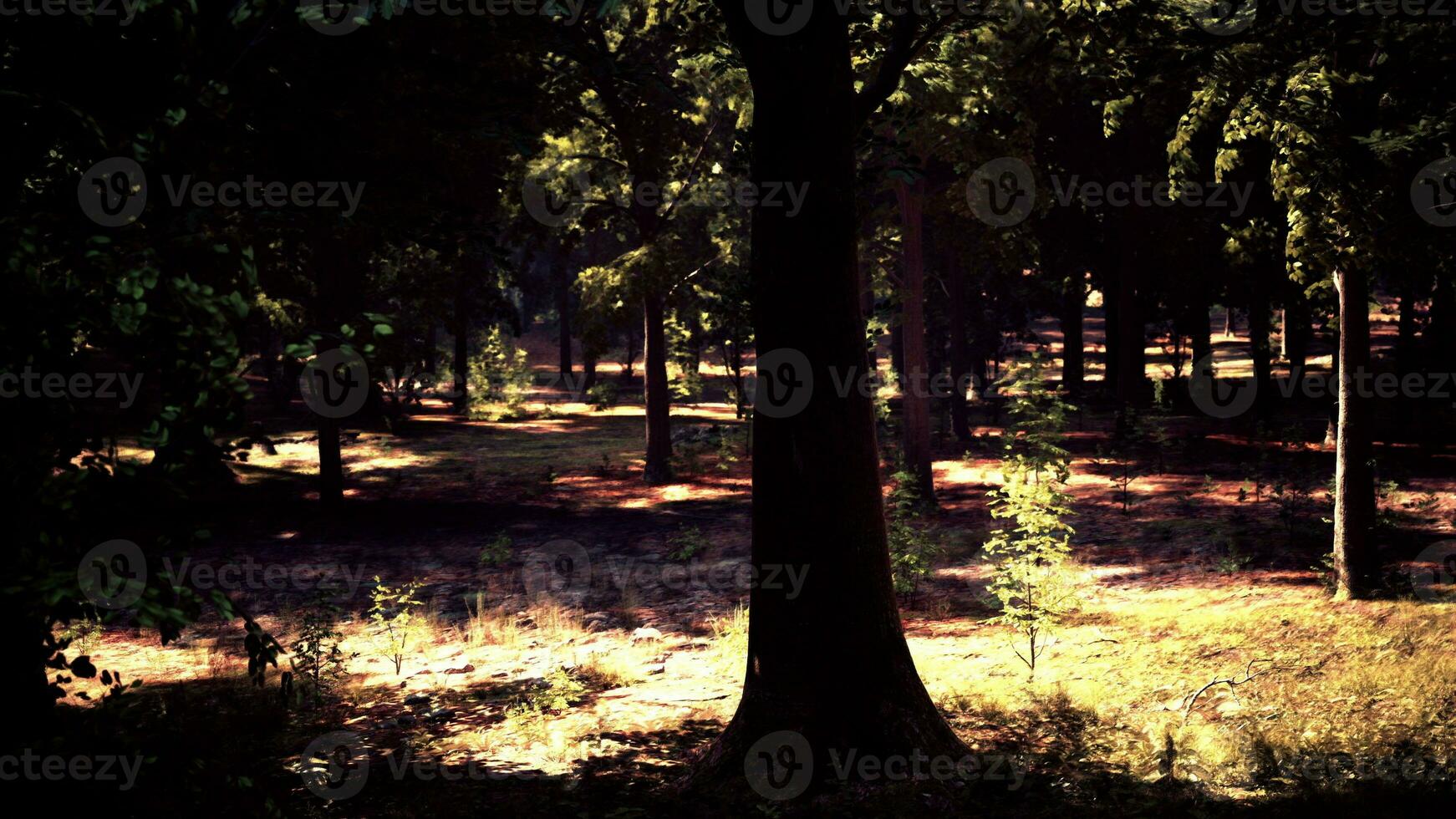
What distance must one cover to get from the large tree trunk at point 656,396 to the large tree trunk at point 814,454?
45.7 feet

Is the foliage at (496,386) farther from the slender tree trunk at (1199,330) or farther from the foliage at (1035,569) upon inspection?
the foliage at (1035,569)

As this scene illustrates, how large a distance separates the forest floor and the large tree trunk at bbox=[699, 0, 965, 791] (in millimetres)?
707

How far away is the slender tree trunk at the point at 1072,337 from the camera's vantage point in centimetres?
2934

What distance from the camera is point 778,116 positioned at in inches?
271

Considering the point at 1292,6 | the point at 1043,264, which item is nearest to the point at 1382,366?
the point at 1043,264

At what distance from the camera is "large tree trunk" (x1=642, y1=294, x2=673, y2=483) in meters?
21.2

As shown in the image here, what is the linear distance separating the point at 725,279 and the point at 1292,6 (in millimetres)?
6244

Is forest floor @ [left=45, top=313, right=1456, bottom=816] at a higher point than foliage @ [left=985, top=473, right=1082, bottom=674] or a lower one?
lower

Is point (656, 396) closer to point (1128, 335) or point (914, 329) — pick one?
point (914, 329)

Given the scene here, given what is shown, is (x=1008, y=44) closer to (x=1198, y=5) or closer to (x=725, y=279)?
(x=1198, y=5)

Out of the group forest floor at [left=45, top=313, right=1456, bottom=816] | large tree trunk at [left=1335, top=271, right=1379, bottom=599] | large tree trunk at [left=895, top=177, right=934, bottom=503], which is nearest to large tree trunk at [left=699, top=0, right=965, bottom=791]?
forest floor at [left=45, top=313, right=1456, bottom=816]

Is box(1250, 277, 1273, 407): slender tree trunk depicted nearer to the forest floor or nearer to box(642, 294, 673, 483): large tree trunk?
the forest floor

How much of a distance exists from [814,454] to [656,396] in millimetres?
14800

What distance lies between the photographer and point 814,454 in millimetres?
6961
